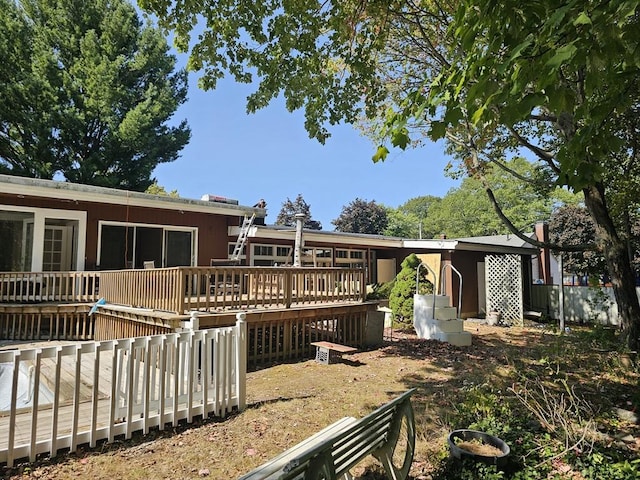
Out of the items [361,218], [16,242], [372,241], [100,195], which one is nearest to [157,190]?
[372,241]

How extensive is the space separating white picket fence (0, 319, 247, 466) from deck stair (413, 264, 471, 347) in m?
6.80

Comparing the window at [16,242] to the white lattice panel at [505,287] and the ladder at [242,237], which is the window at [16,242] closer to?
the ladder at [242,237]

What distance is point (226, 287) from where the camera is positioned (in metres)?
7.95

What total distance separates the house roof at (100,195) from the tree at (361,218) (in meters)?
35.8

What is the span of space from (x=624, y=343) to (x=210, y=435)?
22.4ft

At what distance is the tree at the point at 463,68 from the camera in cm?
223

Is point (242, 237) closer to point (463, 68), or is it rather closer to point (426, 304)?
point (426, 304)

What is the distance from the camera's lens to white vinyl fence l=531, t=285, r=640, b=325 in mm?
14008

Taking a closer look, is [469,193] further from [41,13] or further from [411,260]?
[41,13]

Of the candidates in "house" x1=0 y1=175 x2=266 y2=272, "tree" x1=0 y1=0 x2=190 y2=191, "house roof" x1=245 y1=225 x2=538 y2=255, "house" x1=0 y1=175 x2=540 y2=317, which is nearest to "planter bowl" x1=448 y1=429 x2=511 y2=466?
"house" x1=0 y1=175 x2=540 y2=317

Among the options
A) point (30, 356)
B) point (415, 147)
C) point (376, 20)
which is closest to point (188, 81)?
point (415, 147)

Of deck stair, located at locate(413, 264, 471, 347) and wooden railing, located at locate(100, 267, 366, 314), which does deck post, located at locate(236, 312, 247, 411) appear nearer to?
wooden railing, located at locate(100, 267, 366, 314)

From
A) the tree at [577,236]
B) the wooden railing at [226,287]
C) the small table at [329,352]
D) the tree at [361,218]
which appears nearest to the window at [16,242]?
the wooden railing at [226,287]

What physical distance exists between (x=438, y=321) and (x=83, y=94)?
23520mm
